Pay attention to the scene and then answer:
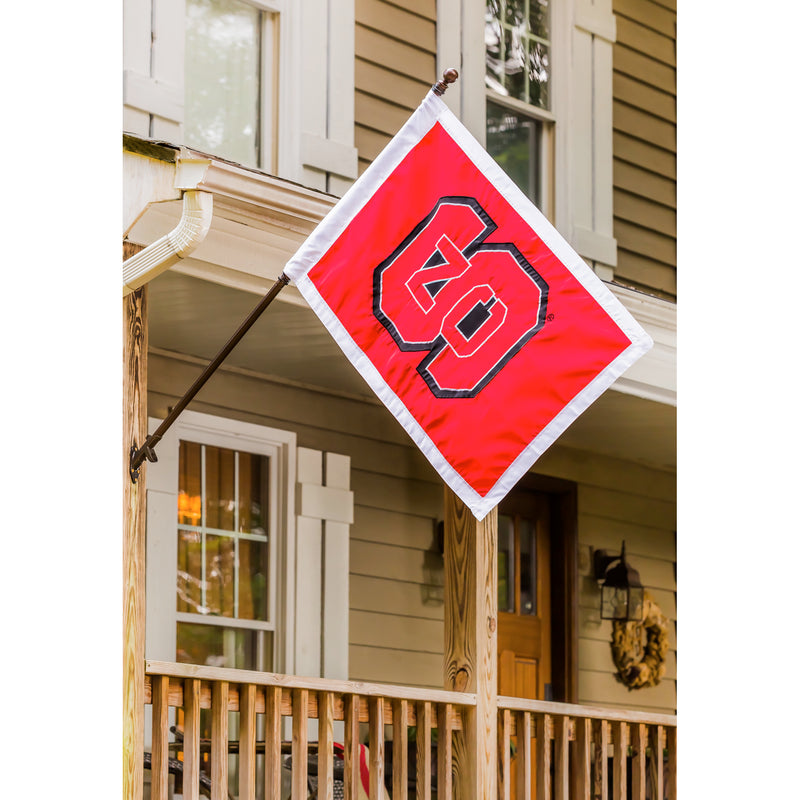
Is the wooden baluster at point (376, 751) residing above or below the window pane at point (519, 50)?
below

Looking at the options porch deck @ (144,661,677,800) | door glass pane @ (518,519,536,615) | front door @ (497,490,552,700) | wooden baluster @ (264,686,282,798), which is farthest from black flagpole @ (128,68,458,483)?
door glass pane @ (518,519,536,615)

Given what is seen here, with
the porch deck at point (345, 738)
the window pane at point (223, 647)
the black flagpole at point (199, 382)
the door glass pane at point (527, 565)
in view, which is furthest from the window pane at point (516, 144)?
the black flagpole at point (199, 382)

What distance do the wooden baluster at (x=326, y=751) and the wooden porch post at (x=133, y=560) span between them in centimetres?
79

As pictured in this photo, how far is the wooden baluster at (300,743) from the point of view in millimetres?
4984

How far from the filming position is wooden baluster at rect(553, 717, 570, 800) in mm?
5852

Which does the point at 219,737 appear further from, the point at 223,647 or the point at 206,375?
the point at 223,647

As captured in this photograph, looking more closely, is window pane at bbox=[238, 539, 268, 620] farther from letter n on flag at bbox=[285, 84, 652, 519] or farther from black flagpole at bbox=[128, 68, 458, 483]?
letter n on flag at bbox=[285, 84, 652, 519]

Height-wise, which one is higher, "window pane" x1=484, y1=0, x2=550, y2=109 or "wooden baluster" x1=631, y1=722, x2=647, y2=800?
"window pane" x1=484, y1=0, x2=550, y2=109

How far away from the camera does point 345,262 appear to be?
4.47m

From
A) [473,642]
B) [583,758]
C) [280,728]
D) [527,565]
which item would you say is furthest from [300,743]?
[527,565]

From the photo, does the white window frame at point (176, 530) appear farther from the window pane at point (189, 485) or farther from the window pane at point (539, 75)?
the window pane at point (539, 75)

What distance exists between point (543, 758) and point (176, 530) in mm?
1830

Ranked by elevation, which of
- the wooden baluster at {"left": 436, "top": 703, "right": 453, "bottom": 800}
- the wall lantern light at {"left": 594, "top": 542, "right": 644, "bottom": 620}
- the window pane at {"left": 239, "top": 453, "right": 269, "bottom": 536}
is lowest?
the wooden baluster at {"left": 436, "top": 703, "right": 453, "bottom": 800}

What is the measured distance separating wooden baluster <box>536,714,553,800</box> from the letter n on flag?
5.72 ft
